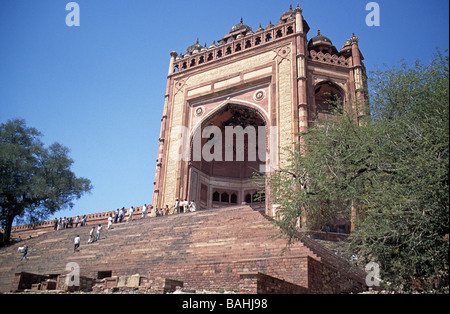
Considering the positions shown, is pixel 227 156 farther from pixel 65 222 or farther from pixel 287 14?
pixel 65 222

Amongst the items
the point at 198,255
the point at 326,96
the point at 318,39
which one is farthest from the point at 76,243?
the point at 318,39

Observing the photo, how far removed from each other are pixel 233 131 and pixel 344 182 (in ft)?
55.5

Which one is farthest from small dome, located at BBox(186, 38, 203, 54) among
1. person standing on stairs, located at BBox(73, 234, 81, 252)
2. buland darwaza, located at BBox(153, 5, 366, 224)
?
person standing on stairs, located at BBox(73, 234, 81, 252)

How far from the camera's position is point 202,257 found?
11352 mm

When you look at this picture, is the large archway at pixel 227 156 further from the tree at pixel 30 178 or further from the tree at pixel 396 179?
the tree at pixel 396 179

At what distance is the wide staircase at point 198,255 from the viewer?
30.9 ft

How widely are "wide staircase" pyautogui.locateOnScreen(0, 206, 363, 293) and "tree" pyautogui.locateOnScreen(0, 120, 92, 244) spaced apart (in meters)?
5.82

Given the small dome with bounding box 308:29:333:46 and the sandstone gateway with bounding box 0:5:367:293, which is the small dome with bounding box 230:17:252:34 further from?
the small dome with bounding box 308:29:333:46

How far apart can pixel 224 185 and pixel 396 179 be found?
18990mm

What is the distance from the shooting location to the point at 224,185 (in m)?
26.3

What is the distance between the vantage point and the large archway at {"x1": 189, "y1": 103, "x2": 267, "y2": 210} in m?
23.6
